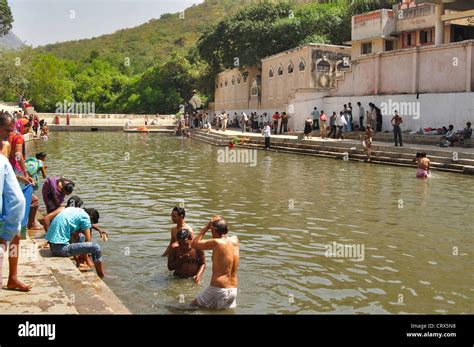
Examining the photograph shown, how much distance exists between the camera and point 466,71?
25.0m

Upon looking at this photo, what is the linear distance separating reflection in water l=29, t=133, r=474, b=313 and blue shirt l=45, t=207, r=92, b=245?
82cm

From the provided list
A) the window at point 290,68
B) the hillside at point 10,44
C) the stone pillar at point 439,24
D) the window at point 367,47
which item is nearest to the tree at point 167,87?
the hillside at point 10,44

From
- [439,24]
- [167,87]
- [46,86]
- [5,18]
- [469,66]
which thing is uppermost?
[5,18]

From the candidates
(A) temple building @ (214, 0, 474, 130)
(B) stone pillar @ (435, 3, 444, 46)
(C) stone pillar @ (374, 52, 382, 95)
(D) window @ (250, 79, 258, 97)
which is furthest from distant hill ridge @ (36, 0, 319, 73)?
(B) stone pillar @ (435, 3, 444, 46)

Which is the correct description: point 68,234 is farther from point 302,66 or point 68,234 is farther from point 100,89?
point 100,89

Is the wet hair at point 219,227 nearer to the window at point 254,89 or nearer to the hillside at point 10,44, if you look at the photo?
the window at point 254,89

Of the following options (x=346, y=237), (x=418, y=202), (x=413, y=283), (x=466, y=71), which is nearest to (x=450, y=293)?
(x=413, y=283)

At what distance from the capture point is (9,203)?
5031 mm

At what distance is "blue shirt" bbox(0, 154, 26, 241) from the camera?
4961mm

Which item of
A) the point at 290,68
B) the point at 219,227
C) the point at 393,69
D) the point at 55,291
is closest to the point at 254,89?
the point at 290,68

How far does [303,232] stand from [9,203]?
20.7ft

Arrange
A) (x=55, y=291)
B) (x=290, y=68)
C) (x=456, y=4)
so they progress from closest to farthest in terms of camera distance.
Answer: (x=55, y=291) → (x=456, y=4) → (x=290, y=68)

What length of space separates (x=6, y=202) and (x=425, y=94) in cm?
2467

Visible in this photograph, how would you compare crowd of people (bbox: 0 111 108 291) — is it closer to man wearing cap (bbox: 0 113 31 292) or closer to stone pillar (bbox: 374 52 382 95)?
man wearing cap (bbox: 0 113 31 292)
